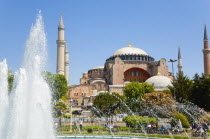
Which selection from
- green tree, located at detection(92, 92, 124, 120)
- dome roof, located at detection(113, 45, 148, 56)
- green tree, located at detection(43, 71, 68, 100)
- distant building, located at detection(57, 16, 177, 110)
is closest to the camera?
green tree, located at detection(92, 92, 124, 120)

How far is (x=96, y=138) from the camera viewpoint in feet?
46.6

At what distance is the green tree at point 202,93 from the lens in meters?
23.7

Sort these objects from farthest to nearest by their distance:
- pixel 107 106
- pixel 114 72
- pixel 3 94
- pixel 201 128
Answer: pixel 114 72 < pixel 107 106 < pixel 3 94 < pixel 201 128

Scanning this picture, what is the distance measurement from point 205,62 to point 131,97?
1411 centimetres

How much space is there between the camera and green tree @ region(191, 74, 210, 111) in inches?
933

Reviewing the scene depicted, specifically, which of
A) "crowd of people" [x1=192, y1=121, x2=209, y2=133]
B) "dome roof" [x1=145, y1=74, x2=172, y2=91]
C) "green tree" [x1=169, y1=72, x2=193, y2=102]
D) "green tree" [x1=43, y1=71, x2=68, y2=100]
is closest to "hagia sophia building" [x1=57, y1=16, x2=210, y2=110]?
"dome roof" [x1=145, y1=74, x2=172, y2=91]

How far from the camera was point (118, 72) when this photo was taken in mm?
51031

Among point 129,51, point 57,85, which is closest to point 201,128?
point 57,85

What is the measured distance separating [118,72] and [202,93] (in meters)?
27.5

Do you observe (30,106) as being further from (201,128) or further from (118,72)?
(118,72)

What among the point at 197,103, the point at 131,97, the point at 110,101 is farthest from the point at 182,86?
the point at 131,97

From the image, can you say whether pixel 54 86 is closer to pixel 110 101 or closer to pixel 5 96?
pixel 110 101

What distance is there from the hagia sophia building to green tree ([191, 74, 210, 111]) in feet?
61.6

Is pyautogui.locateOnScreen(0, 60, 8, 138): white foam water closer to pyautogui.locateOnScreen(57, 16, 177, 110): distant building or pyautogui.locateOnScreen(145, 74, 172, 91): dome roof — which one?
pyautogui.locateOnScreen(57, 16, 177, 110): distant building
